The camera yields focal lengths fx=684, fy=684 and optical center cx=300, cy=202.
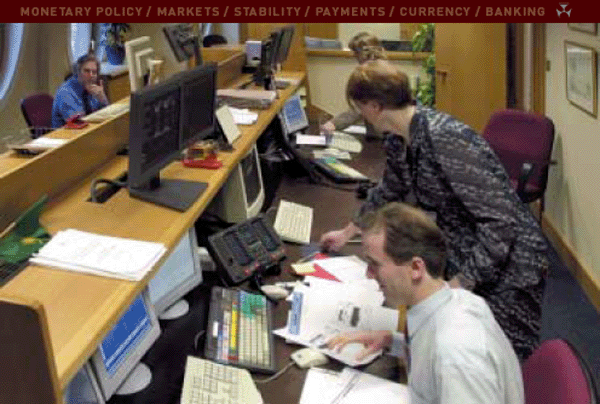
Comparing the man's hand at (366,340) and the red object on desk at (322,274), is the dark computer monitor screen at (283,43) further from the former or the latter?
the man's hand at (366,340)

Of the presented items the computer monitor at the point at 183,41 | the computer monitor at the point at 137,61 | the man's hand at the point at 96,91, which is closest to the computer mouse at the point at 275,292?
the computer monitor at the point at 137,61

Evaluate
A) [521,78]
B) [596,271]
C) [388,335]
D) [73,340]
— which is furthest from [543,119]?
[73,340]

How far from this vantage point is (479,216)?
2.02m

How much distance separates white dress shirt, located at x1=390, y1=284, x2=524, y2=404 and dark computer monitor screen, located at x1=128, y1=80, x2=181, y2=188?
101cm

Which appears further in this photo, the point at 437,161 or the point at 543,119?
the point at 543,119

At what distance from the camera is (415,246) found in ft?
5.24

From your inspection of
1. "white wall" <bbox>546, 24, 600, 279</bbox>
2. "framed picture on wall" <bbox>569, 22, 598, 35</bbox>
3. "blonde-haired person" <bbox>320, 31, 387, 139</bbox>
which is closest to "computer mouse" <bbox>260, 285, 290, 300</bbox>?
"blonde-haired person" <bbox>320, 31, 387, 139</bbox>

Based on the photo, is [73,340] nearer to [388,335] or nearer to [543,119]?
[388,335]

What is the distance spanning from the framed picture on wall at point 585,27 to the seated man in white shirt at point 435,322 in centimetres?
264

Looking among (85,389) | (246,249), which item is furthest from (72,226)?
(246,249)

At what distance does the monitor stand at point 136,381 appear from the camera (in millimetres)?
1809

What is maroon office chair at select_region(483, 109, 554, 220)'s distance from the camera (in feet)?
13.7

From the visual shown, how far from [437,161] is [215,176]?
0.82 meters
